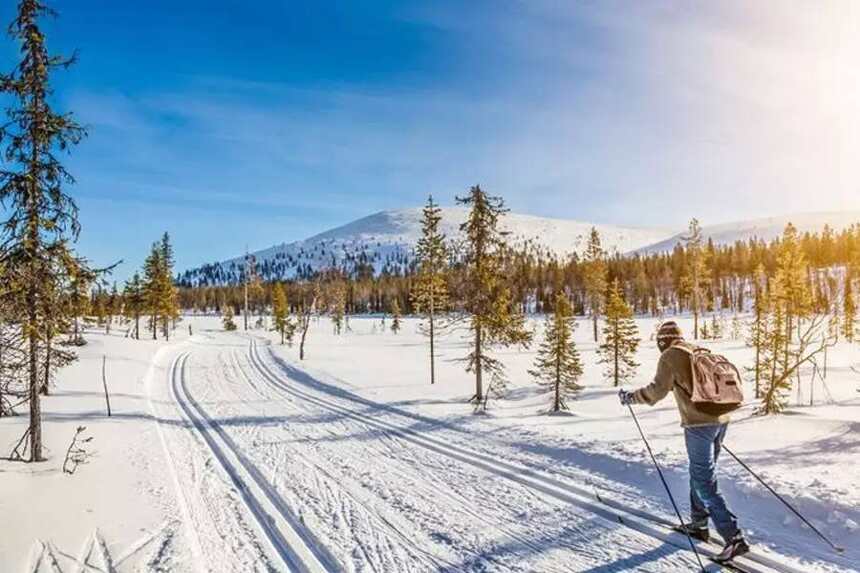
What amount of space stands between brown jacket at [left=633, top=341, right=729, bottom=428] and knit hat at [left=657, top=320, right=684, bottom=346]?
0.09m

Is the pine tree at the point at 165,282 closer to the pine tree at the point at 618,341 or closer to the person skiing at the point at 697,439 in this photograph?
the pine tree at the point at 618,341

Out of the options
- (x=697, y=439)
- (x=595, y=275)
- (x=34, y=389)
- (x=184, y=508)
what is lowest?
(x=184, y=508)

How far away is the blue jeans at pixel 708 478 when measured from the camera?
5.45m

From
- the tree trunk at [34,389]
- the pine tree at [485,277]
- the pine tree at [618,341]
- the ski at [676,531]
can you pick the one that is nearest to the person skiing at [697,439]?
the ski at [676,531]

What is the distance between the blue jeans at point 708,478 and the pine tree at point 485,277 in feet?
49.2

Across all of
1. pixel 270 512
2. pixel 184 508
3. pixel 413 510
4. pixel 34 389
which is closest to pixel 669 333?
pixel 413 510

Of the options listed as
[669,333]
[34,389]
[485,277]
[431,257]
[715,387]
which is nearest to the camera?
[715,387]

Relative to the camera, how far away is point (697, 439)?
5.71 metres

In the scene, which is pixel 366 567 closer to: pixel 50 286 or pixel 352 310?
pixel 50 286

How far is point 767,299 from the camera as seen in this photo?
111ft

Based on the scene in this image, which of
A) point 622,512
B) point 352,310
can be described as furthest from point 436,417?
point 352,310

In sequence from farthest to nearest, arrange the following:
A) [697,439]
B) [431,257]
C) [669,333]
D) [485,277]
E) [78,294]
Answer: [431,257] → [485,277] → [78,294] → [669,333] → [697,439]

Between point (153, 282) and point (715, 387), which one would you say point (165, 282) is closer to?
point (153, 282)

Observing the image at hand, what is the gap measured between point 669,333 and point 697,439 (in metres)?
1.19
